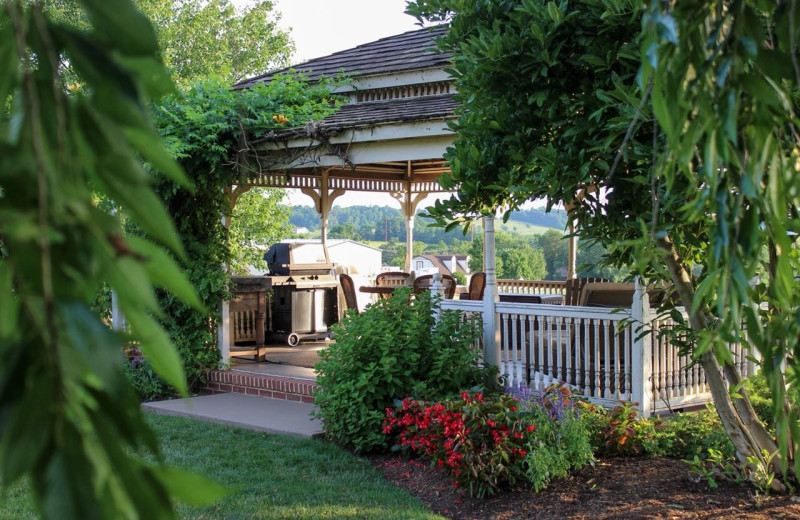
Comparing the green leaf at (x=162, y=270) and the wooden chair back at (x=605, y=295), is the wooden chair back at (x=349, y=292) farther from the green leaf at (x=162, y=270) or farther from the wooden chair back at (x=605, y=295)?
the green leaf at (x=162, y=270)

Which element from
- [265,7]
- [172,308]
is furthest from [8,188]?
[265,7]

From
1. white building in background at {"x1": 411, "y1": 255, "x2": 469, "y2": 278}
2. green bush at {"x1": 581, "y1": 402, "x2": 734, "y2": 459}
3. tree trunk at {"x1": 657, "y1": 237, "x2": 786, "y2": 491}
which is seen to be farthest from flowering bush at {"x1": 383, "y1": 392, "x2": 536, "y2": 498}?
white building in background at {"x1": 411, "y1": 255, "x2": 469, "y2": 278}

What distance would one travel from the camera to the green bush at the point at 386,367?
6969 mm

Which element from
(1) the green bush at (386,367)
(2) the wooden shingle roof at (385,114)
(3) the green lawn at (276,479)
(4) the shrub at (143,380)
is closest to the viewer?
(3) the green lawn at (276,479)

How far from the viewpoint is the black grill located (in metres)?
12.3

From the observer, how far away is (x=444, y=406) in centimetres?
625

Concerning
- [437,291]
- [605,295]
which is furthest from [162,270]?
[605,295]

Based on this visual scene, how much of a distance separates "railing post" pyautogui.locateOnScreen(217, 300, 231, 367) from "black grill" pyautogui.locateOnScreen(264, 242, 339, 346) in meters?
2.09

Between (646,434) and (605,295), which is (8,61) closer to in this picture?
(646,434)

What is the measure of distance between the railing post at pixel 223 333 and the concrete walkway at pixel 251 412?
58 centimetres

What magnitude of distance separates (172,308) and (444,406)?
4.61m

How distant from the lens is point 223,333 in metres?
9.98

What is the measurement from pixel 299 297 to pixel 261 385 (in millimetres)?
2967

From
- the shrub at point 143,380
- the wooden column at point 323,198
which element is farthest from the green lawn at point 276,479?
the wooden column at point 323,198
